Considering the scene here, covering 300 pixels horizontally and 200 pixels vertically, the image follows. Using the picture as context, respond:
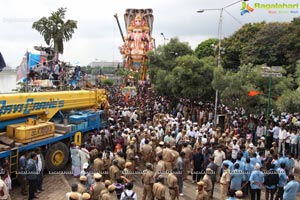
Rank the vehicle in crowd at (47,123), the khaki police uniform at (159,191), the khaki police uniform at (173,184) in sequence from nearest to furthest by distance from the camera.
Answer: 1. the khaki police uniform at (159,191)
2. the khaki police uniform at (173,184)
3. the vehicle in crowd at (47,123)

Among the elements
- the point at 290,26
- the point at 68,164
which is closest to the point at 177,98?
the point at 290,26

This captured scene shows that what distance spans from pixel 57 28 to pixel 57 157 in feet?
48.8

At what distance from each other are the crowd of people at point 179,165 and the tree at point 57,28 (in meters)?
12.0

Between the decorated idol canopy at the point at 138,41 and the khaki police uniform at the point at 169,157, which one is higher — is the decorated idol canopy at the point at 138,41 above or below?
above

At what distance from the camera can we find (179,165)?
395 inches

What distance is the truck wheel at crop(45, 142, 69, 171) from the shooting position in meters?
11.2

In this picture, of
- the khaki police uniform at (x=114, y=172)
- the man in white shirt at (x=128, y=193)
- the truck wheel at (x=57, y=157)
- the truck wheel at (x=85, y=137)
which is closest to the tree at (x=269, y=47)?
the truck wheel at (x=85, y=137)

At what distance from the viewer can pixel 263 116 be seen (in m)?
17.7

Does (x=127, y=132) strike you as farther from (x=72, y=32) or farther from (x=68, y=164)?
(x=72, y=32)

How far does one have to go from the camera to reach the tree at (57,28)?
2370 cm

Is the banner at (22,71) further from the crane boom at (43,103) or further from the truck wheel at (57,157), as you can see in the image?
the truck wheel at (57,157)

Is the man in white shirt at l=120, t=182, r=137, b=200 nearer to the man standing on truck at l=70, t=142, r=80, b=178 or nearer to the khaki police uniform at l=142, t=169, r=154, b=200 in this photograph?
the khaki police uniform at l=142, t=169, r=154, b=200

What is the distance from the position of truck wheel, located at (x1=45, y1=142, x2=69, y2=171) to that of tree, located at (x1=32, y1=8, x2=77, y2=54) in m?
13.5

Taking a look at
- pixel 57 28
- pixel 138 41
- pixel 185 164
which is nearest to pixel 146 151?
pixel 185 164
